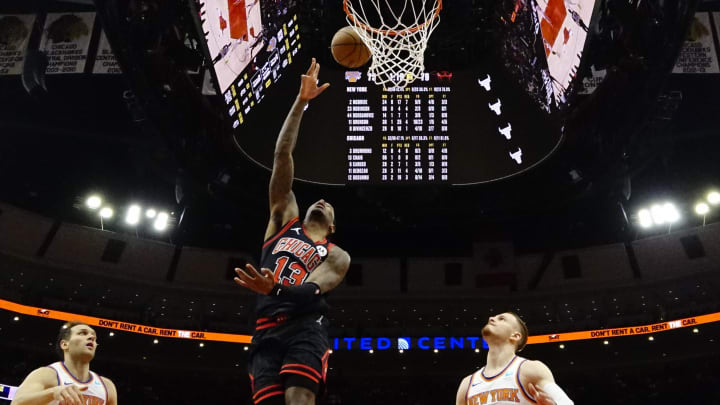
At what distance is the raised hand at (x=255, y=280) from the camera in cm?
275

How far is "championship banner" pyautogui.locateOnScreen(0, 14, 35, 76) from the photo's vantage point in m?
10.5

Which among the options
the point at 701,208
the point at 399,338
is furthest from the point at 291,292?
the point at 701,208

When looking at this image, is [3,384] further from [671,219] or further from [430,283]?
[671,219]

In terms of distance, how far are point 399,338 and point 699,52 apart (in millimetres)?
10766

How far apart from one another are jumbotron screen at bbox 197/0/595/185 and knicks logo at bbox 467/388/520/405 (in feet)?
19.1

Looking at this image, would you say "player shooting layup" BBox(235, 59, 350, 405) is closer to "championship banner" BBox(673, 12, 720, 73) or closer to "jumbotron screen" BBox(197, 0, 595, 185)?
"jumbotron screen" BBox(197, 0, 595, 185)

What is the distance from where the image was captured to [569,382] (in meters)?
20.7

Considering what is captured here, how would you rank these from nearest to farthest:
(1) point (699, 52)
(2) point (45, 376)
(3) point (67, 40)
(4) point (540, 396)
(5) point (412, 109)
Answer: (4) point (540, 396), (2) point (45, 376), (5) point (412, 109), (1) point (699, 52), (3) point (67, 40)

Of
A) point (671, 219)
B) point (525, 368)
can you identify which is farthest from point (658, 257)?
point (525, 368)

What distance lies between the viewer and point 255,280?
2.78 meters

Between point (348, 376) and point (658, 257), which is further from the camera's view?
point (348, 376)

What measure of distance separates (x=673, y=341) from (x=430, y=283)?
7.60 metres

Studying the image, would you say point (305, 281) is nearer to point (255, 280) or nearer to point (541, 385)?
point (255, 280)

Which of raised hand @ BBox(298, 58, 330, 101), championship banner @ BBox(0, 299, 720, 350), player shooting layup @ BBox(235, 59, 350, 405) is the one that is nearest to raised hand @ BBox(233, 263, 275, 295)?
player shooting layup @ BBox(235, 59, 350, 405)
